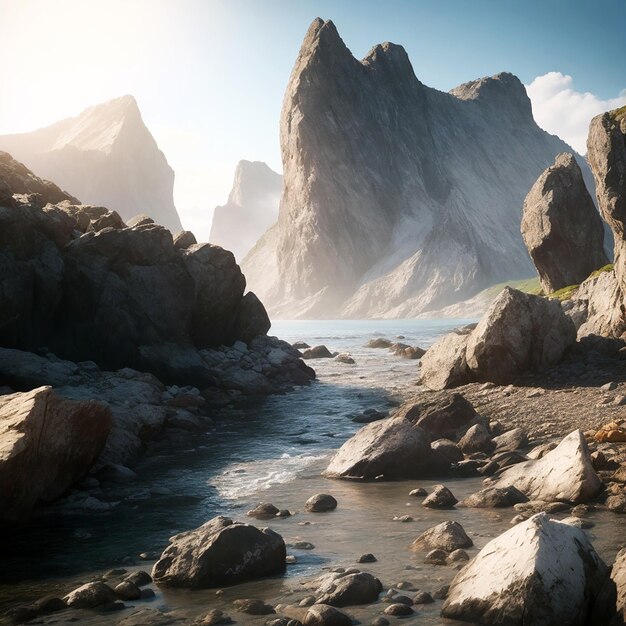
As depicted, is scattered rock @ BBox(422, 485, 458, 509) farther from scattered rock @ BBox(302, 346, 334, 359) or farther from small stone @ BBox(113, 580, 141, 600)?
scattered rock @ BBox(302, 346, 334, 359)

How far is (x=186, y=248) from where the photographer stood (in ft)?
152

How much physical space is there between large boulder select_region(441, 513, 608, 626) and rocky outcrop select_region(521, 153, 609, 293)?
57.9 meters

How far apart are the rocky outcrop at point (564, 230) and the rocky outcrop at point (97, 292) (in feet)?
120

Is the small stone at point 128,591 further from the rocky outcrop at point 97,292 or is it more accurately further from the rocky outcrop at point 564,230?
the rocky outcrop at point 564,230

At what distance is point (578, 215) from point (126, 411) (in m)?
51.1

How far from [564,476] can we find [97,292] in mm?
27285

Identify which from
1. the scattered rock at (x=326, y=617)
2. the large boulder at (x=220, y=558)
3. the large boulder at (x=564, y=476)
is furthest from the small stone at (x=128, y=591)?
the large boulder at (x=564, y=476)

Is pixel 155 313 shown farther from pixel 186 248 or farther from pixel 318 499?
pixel 318 499

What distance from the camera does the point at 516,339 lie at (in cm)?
2981

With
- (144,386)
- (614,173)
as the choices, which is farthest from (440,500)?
(614,173)

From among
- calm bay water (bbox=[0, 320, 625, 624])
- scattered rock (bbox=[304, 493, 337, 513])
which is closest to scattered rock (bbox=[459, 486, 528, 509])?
calm bay water (bbox=[0, 320, 625, 624])

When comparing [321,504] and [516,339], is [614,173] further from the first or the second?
[321,504]

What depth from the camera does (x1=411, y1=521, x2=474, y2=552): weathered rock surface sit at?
39.2 ft

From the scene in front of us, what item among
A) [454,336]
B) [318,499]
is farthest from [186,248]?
[318,499]
